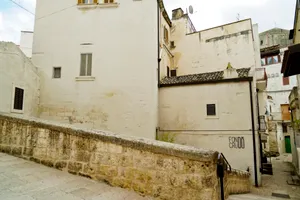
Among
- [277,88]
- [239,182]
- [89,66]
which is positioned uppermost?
[277,88]

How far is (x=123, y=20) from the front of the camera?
1104cm

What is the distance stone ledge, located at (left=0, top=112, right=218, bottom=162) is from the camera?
9.70 feet

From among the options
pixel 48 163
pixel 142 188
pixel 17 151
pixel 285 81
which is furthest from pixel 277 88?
pixel 17 151

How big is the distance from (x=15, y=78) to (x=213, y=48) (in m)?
12.7

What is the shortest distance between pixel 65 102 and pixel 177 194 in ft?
30.1

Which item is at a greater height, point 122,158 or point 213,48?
point 213,48

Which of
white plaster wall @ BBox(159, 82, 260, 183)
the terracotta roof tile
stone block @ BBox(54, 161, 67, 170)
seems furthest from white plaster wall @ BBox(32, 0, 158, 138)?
stone block @ BBox(54, 161, 67, 170)

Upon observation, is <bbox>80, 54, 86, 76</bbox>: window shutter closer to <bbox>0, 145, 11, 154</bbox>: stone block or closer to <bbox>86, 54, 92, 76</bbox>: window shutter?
<bbox>86, 54, 92, 76</bbox>: window shutter

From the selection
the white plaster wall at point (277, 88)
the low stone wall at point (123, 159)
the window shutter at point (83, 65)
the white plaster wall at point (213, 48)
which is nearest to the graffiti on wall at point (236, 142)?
→ the white plaster wall at point (213, 48)

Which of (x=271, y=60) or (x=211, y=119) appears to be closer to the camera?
(x=211, y=119)

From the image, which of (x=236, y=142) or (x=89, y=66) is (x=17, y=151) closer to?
(x=89, y=66)

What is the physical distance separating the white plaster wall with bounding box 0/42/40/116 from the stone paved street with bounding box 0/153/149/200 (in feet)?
16.0

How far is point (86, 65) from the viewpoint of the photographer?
1090 centimetres

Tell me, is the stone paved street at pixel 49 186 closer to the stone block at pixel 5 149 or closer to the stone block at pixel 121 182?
the stone block at pixel 121 182
